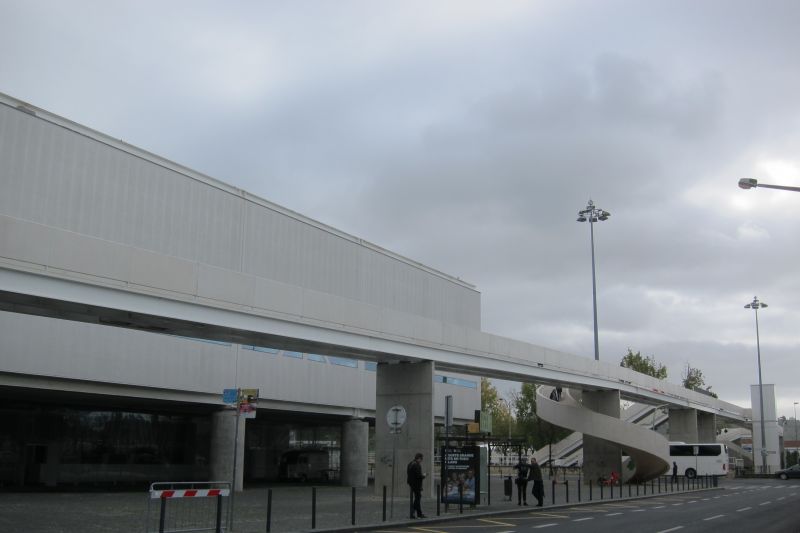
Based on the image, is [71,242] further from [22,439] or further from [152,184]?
[22,439]

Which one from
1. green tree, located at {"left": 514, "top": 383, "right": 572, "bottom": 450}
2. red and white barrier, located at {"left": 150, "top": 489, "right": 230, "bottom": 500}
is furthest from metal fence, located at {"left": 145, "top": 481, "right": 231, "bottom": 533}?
green tree, located at {"left": 514, "top": 383, "right": 572, "bottom": 450}

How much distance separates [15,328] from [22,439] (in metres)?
11.8

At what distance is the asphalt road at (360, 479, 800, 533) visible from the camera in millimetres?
19750

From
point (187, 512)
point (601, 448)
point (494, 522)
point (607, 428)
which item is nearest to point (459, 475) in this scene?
point (494, 522)

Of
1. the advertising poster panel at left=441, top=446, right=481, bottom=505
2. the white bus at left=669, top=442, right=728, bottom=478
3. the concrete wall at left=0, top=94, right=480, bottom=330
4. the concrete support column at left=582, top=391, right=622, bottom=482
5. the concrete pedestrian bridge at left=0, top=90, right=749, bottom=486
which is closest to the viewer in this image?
the concrete pedestrian bridge at left=0, top=90, right=749, bottom=486

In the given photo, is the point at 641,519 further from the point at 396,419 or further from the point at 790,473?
the point at 790,473

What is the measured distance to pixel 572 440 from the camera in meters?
78.9

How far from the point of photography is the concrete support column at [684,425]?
6456 centimetres

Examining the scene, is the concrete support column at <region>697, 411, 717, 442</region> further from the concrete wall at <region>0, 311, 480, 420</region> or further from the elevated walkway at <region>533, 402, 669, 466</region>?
the concrete wall at <region>0, 311, 480, 420</region>

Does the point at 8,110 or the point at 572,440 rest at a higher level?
the point at 8,110

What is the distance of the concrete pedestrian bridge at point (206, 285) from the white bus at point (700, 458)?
1048 cm

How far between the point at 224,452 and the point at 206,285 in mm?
18172

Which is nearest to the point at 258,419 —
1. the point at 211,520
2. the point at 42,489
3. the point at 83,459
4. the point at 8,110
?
the point at 83,459

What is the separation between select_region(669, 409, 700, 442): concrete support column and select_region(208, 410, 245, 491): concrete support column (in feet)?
132
